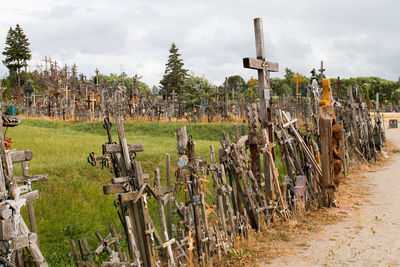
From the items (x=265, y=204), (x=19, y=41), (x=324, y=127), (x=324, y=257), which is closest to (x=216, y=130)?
(x=324, y=127)

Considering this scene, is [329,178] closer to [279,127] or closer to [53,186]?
[279,127]

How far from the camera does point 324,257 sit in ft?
20.3

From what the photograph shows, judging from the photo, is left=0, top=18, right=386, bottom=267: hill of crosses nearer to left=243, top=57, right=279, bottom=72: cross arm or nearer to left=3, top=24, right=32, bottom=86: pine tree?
left=243, top=57, right=279, bottom=72: cross arm

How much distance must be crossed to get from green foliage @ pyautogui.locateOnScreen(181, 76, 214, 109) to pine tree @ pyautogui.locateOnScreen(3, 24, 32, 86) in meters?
30.3

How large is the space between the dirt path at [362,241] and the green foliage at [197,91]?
23328 millimetres

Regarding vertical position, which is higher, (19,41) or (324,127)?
(19,41)

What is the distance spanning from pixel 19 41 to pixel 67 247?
53042mm

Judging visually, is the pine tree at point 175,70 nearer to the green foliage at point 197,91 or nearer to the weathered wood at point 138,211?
the green foliage at point 197,91

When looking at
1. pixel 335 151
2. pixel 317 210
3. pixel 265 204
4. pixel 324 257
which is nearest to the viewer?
pixel 324 257

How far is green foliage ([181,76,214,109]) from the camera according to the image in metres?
32.5

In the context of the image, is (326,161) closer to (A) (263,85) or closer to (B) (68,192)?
(A) (263,85)

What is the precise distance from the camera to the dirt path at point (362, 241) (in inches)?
237

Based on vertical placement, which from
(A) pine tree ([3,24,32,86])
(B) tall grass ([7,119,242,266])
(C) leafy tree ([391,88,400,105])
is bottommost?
(B) tall grass ([7,119,242,266])

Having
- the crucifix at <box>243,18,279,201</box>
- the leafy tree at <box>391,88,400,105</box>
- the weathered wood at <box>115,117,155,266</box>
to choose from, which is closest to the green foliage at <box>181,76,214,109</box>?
the crucifix at <box>243,18,279,201</box>
